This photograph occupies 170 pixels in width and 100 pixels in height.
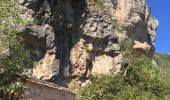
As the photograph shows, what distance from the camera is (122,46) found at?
6881 cm

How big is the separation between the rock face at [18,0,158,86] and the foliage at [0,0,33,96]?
60.3ft

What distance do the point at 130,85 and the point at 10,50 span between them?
3239 centimetres

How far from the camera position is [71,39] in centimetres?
5650

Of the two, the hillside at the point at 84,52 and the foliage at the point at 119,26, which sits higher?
the foliage at the point at 119,26

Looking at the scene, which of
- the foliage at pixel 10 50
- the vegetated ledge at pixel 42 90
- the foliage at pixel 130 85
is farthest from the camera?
the foliage at pixel 130 85

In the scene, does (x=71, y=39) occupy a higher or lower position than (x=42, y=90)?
higher

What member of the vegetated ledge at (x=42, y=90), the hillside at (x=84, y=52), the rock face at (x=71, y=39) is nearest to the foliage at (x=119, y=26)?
the hillside at (x=84, y=52)

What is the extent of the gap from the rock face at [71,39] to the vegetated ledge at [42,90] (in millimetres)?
13085

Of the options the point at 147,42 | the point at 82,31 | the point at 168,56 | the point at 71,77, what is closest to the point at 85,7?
the point at 82,31

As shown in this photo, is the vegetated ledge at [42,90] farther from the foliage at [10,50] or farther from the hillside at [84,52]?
the hillside at [84,52]

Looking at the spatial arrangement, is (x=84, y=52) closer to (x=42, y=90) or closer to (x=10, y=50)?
(x=42, y=90)

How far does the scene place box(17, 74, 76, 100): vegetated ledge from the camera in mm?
31575

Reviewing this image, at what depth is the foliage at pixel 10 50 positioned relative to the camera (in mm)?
27656

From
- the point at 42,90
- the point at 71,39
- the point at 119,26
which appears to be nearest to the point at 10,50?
the point at 42,90
